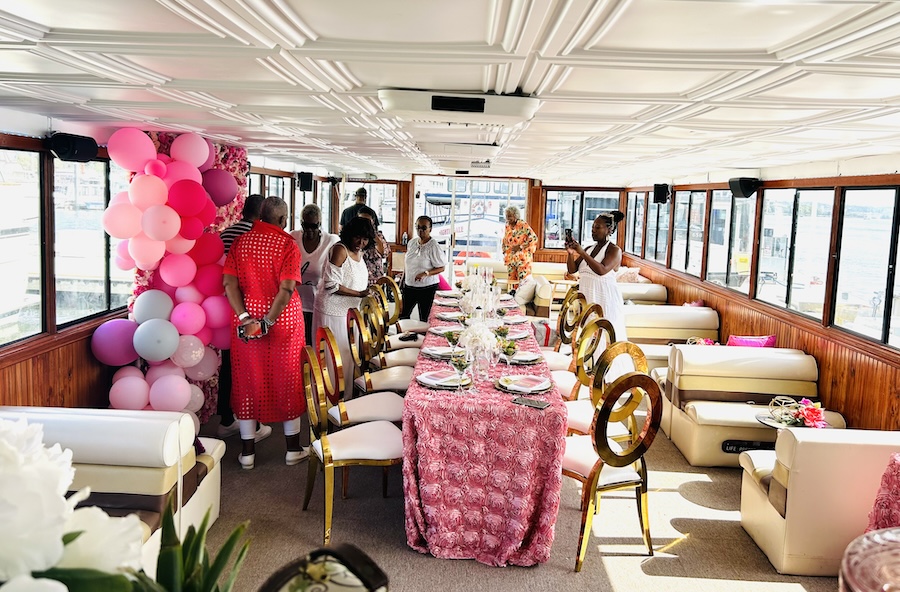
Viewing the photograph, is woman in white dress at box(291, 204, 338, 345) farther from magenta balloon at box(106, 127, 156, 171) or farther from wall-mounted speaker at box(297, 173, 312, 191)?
wall-mounted speaker at box(297, 173, 312, 191)

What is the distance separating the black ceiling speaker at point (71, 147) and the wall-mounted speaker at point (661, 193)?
8098 millimetres

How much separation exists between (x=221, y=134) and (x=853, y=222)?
4915mm

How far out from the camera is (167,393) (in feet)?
15.3

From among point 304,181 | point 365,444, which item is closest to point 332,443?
point 365,444

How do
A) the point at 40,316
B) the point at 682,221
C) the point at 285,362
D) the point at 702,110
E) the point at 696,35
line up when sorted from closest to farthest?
the point at 696,35 → the point at 702,110 → the point at 40,316 → the point at 285,362 → the point at 682,221

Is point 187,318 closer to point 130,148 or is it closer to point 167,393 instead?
point 167,393

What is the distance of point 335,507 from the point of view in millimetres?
4297

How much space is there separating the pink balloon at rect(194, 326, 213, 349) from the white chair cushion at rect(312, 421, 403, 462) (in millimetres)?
1455

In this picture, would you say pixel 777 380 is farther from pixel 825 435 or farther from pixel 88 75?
pixel 88 75

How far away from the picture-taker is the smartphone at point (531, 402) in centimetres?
358

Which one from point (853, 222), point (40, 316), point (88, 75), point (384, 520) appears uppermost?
point (88, 75)

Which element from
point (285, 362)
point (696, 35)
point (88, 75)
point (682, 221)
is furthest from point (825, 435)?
point (682, 221)

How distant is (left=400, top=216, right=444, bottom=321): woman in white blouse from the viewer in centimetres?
788

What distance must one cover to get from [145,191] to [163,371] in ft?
3.87
